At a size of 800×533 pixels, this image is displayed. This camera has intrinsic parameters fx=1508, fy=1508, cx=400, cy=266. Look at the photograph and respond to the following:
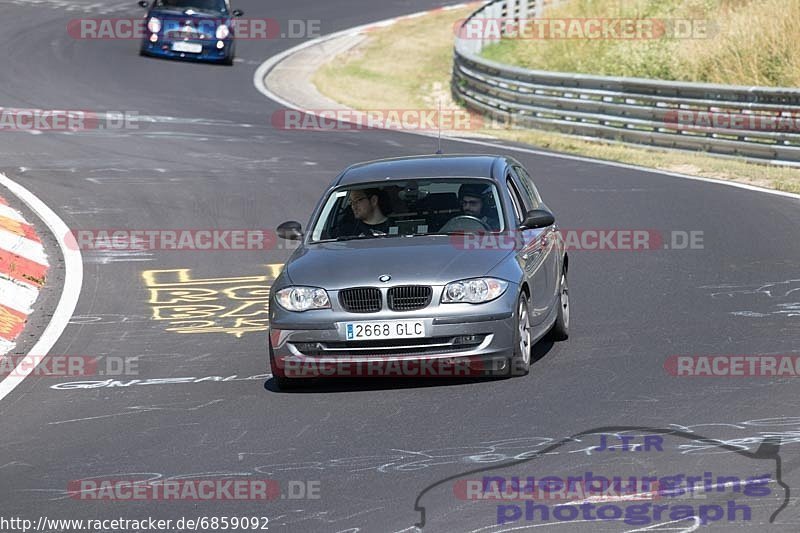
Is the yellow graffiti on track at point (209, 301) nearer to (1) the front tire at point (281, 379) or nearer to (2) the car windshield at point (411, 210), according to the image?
(2) the car windshield at point (411, 210)

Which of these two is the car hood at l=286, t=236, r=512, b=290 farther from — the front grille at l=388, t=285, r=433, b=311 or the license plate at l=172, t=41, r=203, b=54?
the license plate at l=172, t=41, r=203, b=54

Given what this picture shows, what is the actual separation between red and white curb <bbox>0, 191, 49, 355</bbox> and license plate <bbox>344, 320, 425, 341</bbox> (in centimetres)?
338

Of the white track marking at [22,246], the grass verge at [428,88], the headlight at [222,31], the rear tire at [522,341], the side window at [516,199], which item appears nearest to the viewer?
the rear tire at [522,341]

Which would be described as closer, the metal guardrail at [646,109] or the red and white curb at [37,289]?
the red and white curb at [37,289]

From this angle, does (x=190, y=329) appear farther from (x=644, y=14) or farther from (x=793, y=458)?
(x=644, y=14)

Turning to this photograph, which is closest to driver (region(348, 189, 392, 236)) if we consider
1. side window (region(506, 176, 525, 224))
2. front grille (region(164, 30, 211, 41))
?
side window (region(506, 176, 525, 224))

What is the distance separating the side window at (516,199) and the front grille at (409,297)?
4.78 feet

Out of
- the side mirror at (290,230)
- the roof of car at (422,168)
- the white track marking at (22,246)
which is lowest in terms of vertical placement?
the white track marking at (22,246)

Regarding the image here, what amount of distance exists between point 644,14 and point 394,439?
101 feet

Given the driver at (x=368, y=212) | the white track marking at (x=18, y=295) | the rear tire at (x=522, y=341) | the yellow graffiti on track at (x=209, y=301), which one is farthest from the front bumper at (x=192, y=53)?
the rear tire at (x=522, y=341)

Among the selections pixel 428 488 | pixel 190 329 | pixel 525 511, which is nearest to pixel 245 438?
pixel 428 488

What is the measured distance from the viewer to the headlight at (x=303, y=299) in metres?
9.84

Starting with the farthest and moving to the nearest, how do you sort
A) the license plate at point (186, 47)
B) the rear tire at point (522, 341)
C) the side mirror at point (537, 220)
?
the license plate at point (186, 47), the side mirror at point (537, 220), the rear tire at point (522, 341)

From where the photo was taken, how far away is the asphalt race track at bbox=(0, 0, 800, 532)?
726cm
